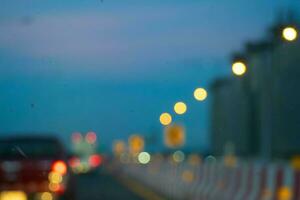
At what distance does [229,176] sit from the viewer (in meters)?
22.2

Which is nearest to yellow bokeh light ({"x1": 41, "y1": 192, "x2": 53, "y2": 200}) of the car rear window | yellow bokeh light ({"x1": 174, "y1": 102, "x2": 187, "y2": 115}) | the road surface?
the car rear window

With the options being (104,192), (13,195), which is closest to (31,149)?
(13,195)

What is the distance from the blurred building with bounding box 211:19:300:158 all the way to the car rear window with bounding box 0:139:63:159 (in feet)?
37.5

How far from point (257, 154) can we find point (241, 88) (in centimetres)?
561

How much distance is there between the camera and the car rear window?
1956 centimetres

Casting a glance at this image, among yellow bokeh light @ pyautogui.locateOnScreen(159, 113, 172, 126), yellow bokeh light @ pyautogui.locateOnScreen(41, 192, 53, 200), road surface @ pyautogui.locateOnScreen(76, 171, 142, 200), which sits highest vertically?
yellow bokeh light @ pyautogui.locateOnScreen(159, 113, 172, 126)

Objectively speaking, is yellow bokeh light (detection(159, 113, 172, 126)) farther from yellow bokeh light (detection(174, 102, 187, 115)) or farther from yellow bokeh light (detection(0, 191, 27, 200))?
yellow bokeh light (detection(0, 191, 27, 200))

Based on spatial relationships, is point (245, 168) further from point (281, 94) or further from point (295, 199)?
point (281, 94)

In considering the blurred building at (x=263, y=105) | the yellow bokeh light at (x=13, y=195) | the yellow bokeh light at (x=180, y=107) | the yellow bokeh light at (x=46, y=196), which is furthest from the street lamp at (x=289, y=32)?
the yellow bokeh light at (x=180, y=107)

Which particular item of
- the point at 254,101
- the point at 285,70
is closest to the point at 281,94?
the point at 285,70

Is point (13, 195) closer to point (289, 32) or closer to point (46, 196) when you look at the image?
point (46, 196)

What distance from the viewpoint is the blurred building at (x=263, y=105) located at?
3625 centimetres

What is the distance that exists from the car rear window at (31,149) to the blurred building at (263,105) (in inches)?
449

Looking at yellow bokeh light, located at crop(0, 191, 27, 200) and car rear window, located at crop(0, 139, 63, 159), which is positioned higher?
car rear window, located at crop(0, 139, 63, 159)
